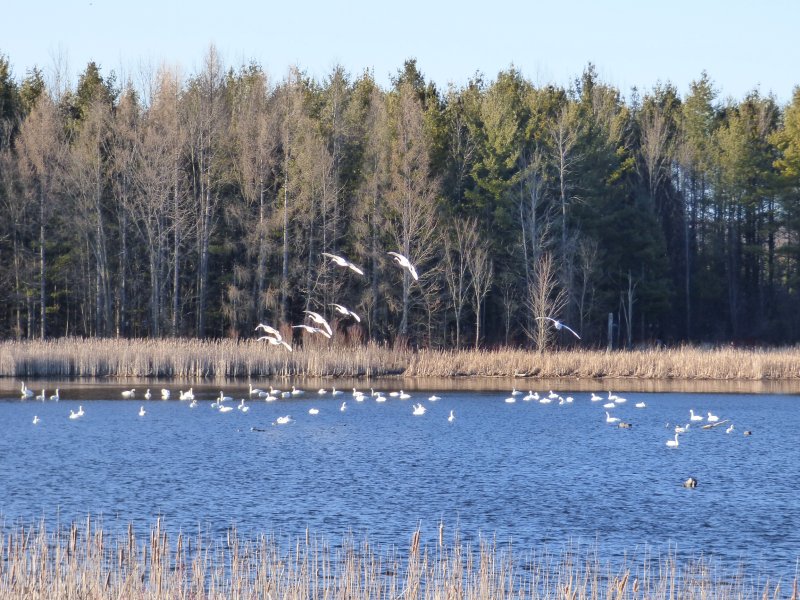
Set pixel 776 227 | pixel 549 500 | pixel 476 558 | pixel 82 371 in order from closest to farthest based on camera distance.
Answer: pixel 476 558 → pixel 549 500 → pixel 82 371 → pixel 776 227

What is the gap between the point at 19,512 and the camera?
15.5m

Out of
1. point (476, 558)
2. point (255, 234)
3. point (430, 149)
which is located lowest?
point (476, 558)

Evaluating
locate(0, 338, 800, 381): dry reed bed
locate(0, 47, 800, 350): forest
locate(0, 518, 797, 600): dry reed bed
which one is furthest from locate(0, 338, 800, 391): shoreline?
locate(0, 518, 797, 600): dry reed bed

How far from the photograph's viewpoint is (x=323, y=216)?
47.2 meters

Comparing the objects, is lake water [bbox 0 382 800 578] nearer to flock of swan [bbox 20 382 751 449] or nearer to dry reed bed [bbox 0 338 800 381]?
flock of swan [bbox 20 382 751 449]

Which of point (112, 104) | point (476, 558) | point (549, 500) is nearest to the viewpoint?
point (476, 558)

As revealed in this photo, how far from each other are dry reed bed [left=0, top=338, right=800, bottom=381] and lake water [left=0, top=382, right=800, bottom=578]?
6.21m

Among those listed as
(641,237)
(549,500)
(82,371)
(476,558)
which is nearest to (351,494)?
(549,500)

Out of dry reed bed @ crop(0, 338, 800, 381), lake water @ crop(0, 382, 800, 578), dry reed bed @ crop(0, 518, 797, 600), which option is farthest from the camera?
dry reed bed @ crop(0, 338, 800, 381)

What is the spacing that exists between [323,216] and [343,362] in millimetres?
9598

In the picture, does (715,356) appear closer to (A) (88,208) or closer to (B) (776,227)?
(B) (776,227)

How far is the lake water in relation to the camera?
15141 mm

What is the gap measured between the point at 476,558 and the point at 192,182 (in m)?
→ 39.1

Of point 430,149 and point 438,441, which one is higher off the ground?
point 430,149
